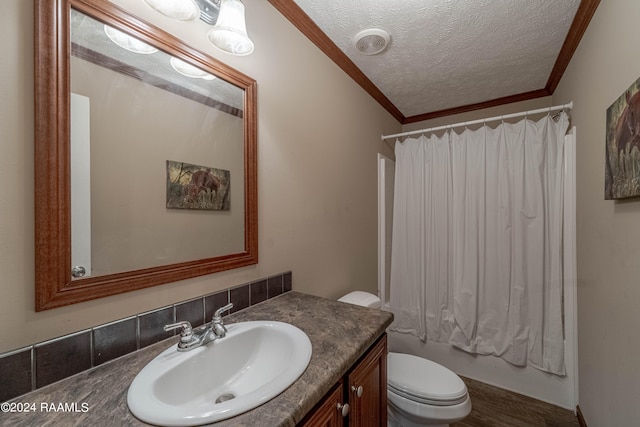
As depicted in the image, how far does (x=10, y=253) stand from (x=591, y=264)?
2449mm

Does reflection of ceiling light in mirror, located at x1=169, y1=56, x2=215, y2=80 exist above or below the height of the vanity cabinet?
above

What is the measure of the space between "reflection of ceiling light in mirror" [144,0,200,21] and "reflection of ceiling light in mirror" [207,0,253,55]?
10 cm

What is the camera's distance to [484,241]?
2039mm

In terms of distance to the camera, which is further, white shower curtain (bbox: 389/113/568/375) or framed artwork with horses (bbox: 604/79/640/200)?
white shower curtain (bbox: 389/113/568/375)

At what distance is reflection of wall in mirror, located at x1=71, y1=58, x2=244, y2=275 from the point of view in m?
0.76

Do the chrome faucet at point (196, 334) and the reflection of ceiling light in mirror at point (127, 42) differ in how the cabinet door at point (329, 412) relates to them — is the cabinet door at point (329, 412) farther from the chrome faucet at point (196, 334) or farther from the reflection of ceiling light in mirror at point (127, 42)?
the reflection of ceiling light in mirror at point (127, 42)

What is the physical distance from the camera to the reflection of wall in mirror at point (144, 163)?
2.50ft

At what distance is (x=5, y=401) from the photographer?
1.90ft

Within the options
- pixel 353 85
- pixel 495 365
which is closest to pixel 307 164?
pixel 353 85

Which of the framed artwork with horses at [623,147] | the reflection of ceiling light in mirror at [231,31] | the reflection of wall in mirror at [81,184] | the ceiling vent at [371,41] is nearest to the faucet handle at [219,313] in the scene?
the reflection of wall in mirror at [81,184]

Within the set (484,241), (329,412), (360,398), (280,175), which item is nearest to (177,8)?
(280,175)

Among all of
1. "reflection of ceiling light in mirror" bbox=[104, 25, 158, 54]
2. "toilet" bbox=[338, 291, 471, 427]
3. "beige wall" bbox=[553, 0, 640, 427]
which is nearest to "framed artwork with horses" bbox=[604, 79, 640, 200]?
"beige wall" bbox=[553, 0, 640, 427]

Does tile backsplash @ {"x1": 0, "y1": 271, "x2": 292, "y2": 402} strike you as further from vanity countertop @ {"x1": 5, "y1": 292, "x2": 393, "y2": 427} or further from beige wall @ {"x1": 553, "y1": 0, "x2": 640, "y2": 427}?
beige wall @ {"x1": 553, "y1": 0, "x2": 640, "y2": 427}

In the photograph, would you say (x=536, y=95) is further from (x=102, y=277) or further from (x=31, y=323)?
(x=31, y=323)
